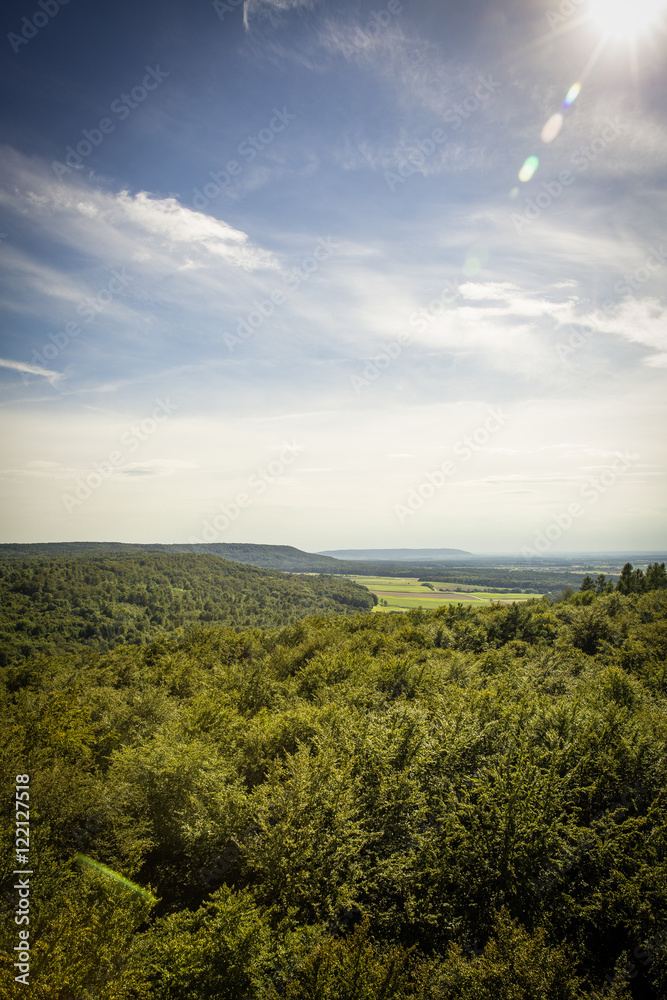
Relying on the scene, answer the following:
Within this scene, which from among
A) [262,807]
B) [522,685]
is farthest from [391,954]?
[522,685]

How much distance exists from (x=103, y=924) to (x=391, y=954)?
11.3 m

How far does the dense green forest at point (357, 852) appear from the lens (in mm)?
14766

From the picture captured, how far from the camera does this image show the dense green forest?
581 inches

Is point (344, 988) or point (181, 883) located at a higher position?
point (344, 988)

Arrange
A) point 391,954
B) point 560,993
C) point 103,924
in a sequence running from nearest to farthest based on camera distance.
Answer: point 560,993
point 391,954
point 103,924

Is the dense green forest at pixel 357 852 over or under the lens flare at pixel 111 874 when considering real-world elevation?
over

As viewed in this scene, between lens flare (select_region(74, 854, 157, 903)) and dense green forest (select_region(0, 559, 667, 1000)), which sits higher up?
dense green forest (select_region(0, 559, 667, 1000))

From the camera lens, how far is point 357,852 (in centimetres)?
2034

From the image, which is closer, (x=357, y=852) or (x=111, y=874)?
(x=357, y=852)

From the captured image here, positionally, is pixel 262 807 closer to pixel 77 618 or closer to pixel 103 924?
pixel 103 924

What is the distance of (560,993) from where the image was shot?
12984 mm

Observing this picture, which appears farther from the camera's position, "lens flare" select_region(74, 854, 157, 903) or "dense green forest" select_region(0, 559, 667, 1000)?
"lens flare" select_region(74, 854, 157, 903)

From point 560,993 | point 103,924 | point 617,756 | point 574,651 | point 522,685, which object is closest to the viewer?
point 560,993

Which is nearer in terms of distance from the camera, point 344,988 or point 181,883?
point 344,988
